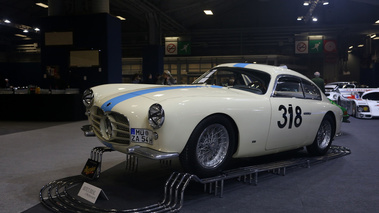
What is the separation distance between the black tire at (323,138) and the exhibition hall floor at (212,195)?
0.79 feet

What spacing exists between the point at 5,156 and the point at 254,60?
23395mm

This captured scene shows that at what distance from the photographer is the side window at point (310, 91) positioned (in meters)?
5.36

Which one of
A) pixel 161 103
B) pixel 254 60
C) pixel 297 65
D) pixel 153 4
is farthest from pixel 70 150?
pixel 297 65

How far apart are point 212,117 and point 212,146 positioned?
331 millimetres

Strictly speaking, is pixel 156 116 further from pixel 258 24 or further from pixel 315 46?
pixel 258 24

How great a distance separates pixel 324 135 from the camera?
568 centimetres

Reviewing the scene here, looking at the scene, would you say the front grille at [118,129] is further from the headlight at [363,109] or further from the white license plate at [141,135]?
the headlight at [363,109]

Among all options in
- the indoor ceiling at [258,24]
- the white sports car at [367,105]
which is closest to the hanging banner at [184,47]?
the indoor ceiling at [258,24]

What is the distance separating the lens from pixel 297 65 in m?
29.1

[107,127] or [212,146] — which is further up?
[107,127]

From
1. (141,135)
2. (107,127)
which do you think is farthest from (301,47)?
(141,135)

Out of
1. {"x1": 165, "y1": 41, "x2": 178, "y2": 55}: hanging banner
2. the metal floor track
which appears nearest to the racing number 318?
the metal floor track

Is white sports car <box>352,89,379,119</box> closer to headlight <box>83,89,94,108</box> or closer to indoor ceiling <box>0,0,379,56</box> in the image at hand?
headlight <box>83,89,94,108</box>

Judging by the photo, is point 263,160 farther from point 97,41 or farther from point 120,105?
point 97,41
